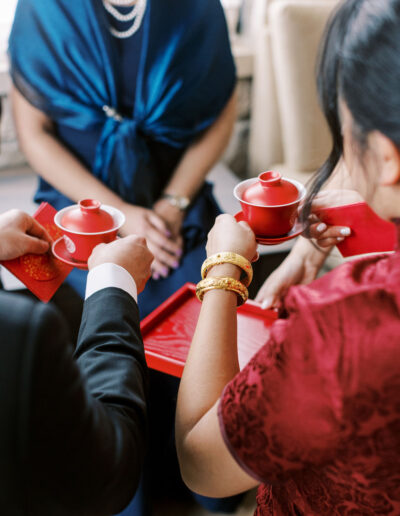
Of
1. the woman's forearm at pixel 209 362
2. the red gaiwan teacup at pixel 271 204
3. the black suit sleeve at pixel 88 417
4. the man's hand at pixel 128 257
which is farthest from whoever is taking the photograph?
the red gaiwan teacup at pixel 271 204

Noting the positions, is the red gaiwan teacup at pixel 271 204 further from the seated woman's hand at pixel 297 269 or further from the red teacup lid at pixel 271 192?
the seated woman's hand at pixel 297 269

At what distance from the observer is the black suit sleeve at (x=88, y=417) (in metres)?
0.38

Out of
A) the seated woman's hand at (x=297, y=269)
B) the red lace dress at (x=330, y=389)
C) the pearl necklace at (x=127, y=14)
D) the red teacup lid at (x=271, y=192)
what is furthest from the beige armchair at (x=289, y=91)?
the red lace dress at (x=330, y=389)

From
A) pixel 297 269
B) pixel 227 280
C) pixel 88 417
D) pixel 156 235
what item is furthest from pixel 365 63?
pixel 156 235

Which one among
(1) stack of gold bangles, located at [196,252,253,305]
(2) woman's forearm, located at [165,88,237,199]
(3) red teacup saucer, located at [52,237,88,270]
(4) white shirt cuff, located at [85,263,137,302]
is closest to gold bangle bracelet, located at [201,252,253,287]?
(1) stack of gold bangles, located at [196,252,253,305]

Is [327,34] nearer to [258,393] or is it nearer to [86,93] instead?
[258,393]

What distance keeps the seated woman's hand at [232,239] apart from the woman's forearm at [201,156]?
64 centimetres

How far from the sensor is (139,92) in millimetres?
1318

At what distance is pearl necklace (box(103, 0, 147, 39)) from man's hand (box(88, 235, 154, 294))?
0.78 m

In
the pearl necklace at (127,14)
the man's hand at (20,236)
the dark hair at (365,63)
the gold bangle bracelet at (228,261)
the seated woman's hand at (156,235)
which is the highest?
the dark hair at (365,63)

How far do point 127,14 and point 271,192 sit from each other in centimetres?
76

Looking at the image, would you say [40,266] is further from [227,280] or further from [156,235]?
[156,235]

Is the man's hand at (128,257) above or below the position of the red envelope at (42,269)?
above

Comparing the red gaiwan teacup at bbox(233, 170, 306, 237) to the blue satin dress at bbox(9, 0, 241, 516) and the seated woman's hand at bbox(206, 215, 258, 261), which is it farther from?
the blue satin dress at bbox(9, 0, 241, 516)
